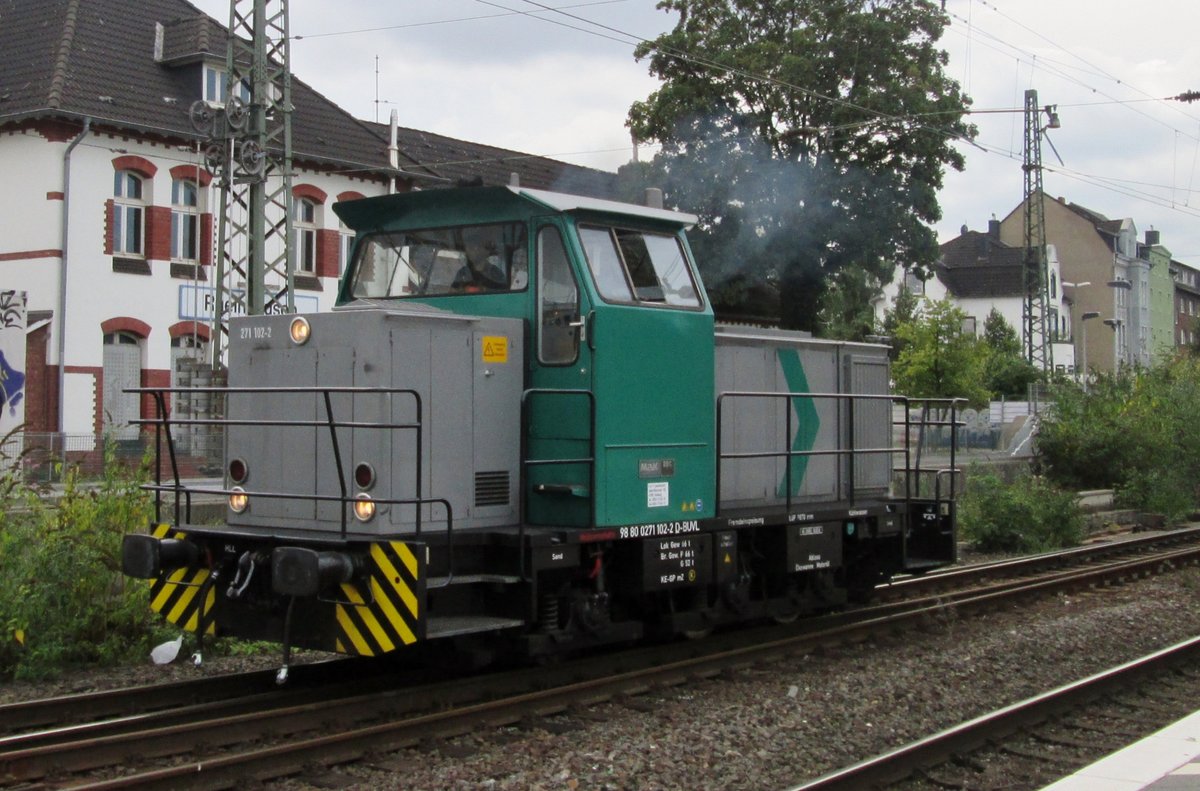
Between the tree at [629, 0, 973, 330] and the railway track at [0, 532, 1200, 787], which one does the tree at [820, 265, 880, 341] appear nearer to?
the tree at [629, 0, 973, 330]

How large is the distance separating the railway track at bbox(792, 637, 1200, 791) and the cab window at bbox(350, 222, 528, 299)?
3.76m

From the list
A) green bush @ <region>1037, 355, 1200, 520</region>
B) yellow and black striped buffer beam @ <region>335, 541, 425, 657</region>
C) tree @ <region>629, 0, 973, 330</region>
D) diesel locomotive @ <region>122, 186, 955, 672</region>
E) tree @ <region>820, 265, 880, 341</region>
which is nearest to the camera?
yellow and black striped buffer beam @ <region>335, 541, 425, 657</region>

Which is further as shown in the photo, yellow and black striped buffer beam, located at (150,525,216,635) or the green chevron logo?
the green chevron logo

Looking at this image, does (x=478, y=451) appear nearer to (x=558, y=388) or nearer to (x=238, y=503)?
(x=558, y=388)

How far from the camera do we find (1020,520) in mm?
17656

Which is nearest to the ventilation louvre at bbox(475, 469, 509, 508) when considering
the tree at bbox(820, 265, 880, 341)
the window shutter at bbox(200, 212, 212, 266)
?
the window shutter at bbox(200, 212, 212, 266)

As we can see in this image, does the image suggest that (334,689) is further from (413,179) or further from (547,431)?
(413,179)

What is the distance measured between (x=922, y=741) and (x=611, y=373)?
9.46 ft

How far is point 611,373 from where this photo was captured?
314 inches

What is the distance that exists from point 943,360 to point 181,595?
31374 mm

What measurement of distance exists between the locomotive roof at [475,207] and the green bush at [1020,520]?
1050 cm

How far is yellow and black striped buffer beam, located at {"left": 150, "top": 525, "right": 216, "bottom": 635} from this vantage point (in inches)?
303

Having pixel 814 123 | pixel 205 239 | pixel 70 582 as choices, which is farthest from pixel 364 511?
pixel 814 123

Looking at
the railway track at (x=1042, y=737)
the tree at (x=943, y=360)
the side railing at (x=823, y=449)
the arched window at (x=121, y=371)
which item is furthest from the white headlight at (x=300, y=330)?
the tree at (x=943, y=360)
